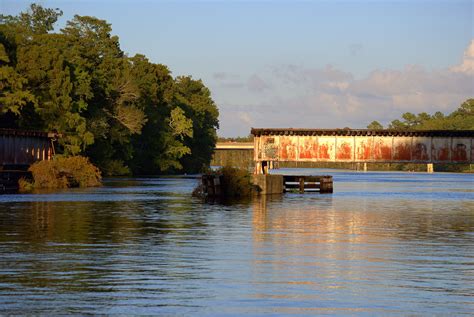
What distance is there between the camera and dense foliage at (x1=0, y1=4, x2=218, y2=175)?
345ft

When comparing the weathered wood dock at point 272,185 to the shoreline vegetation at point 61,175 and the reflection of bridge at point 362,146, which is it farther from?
the shoreline vegetation at point 61,175

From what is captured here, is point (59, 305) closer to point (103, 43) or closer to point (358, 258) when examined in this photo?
point (358, 258)

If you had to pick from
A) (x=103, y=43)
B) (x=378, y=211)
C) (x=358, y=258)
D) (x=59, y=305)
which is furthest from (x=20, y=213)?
(x=103, y=43)

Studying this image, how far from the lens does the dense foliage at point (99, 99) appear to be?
10512 centimetres

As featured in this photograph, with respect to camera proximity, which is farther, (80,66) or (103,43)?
(103,43)

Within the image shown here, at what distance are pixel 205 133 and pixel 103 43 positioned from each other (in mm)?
40579

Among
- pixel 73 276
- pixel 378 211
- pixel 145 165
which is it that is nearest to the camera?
pixel 73 276

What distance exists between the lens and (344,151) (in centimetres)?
9831

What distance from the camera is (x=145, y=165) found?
153500 mm

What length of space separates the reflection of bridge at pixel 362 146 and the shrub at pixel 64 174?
55.5 ft

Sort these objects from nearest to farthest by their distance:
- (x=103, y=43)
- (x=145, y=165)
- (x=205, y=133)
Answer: (x=103, y=43) → (x=145, y=165) → (x=205, y=133)

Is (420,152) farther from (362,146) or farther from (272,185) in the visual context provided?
(272,185)

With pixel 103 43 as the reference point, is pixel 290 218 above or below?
below

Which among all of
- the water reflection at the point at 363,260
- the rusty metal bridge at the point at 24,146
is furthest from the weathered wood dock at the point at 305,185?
the water reflection at the point at 363,260
